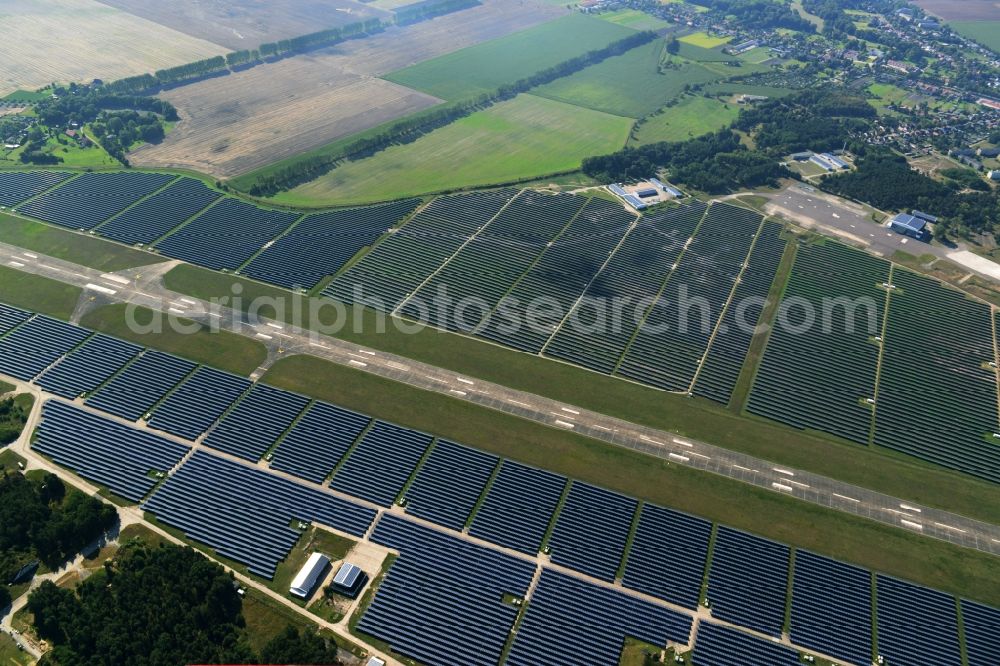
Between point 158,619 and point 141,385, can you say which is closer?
point 158,619

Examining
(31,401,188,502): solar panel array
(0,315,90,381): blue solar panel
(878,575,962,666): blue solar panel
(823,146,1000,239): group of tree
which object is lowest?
(31,401,188,502): solar panel array

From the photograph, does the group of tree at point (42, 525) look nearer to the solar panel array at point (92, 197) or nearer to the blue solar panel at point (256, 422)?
the blue solar panel at point (256, 422)

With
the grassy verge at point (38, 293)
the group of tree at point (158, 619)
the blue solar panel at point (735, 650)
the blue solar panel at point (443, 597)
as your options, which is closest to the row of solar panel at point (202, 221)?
the grassy verge at point (38, 293)

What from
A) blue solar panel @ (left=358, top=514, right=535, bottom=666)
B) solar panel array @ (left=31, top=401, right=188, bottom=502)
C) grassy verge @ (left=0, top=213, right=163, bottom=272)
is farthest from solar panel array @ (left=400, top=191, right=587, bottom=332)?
grassy verge @ (left=0, top=213, right=163, bottom=272)

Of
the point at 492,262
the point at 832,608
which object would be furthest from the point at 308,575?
the point at 492,262

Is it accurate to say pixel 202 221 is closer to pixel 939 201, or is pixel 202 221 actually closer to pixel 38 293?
pixel 38 293

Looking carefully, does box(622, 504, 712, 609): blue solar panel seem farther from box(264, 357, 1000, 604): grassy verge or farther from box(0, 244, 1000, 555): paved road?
box(0, 244, 1000, 555): paved road
